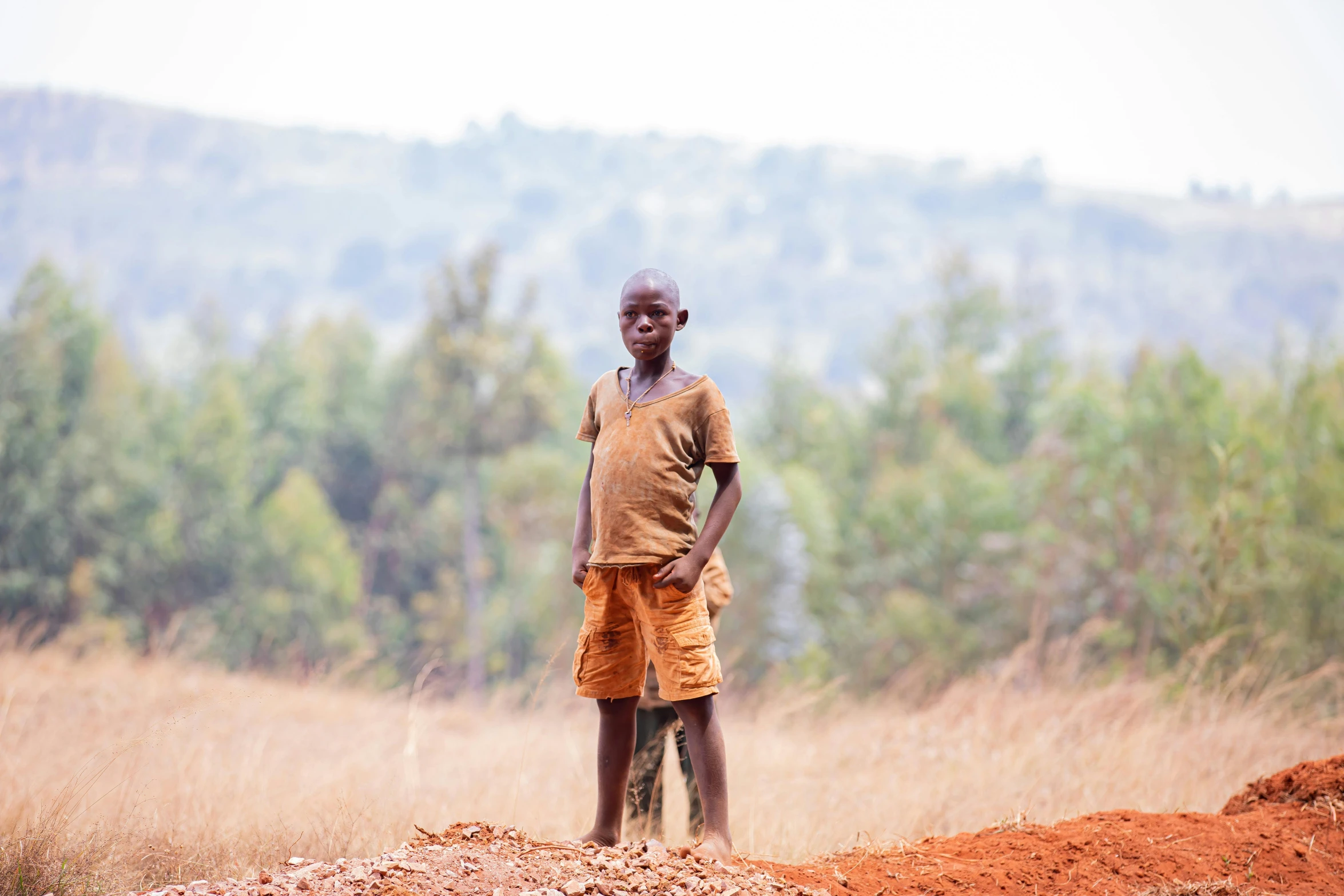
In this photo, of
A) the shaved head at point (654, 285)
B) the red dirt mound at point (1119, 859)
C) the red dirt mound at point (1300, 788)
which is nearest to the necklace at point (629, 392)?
the shaved head at point (654, 285)

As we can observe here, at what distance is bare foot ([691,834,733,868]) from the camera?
2.92 m

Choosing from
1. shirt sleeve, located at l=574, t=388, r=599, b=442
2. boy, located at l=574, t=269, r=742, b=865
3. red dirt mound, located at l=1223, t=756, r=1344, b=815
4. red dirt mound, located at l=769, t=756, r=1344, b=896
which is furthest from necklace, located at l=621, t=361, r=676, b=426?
red dirt mound, located at l=1223, t=756, r=1344, b=815

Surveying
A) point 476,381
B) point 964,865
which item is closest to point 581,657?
point 964,865

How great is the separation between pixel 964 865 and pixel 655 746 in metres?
1.24

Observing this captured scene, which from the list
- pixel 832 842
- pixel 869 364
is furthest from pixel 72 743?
pixel 869 364

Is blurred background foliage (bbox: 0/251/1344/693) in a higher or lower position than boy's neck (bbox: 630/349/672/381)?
lower

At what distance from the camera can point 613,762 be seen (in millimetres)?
3230

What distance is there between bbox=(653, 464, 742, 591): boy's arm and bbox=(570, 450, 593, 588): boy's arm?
0.26 m

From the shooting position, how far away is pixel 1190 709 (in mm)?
6996

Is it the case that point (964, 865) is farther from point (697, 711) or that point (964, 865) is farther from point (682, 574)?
point (682, 574)

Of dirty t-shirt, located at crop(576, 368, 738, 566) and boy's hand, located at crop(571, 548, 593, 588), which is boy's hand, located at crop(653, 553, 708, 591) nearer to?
dirty t-shirt, located at crop(576, 368, 738, 566)

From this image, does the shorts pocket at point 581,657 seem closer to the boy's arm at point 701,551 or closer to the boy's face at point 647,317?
the boy's arm at point 701,551

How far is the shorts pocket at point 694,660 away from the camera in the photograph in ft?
9.83

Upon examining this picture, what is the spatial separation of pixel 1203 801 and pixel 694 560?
3515 mm
